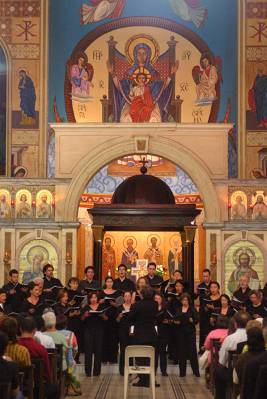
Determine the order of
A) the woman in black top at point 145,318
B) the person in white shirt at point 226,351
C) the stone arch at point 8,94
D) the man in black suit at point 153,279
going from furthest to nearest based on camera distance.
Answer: the stone arch at point 8,94
the man in black suit at point 153,279
the woman in black top at point 145,318
the person in white shirt at point 226,351

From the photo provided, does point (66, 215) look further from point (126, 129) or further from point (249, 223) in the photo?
point (249, 223)

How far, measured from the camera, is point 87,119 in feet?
76.1

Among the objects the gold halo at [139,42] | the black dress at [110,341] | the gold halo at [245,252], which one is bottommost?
the black dress at [110,341]

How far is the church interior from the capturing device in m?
21.9

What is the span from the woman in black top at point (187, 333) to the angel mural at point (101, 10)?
10526mm

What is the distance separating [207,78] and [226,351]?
1323 centimetres

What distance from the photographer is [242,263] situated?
2188 centimetres

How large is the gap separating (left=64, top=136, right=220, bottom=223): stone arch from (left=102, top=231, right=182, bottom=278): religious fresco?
3286mm

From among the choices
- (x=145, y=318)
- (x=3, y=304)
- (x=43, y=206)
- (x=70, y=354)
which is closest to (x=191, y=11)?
(x=43, y=206)

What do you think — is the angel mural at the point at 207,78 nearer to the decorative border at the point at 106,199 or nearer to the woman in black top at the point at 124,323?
the decorative border at the point at 106,199

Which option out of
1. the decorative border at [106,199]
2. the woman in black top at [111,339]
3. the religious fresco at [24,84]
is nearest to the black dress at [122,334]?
the woman in black top at [111,339]

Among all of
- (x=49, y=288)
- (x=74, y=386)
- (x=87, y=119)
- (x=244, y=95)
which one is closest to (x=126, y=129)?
(x=87, y=119)

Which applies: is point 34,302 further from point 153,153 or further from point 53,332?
point 153,153

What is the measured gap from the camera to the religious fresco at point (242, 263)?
21812mm
